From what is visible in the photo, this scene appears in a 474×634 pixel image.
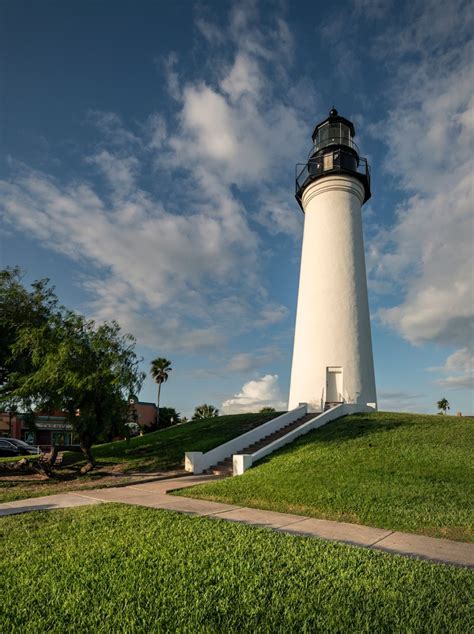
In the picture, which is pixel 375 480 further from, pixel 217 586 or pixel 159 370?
pixel 159 370

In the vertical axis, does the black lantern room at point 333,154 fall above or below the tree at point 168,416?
above

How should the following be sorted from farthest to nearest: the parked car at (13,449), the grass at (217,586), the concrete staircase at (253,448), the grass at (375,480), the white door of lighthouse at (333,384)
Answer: the parked car at (13,449) → the white door of lighthouse at (333,384) → the concrete staircase at (253,448) → the grass at (375,480) → the grass at (217,586)

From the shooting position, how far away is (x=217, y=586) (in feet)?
14.8

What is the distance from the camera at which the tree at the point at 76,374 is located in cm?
1436

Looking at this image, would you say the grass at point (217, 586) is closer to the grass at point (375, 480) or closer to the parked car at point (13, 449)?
the grass at point (375, 480)

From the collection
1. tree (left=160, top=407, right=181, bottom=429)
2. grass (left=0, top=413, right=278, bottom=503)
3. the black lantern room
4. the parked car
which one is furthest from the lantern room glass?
tree (left=160, top=407, right=181, bottom=429)

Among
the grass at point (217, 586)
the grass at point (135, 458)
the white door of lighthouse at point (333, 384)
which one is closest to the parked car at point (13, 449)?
the grass at point (135, 458)

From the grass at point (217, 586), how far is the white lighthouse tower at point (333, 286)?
51.3 ft

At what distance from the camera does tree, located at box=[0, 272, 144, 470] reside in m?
14.4

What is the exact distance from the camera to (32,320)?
646 inches

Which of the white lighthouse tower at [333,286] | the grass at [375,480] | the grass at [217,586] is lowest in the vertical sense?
the grass at [217,586]

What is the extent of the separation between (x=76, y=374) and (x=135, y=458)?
257 inches

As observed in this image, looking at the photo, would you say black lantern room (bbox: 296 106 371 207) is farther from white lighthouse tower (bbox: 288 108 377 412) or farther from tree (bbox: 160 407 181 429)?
tree (bbox: 160 407 181 429)

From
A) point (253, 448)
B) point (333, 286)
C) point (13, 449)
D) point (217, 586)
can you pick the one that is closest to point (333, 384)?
point (333, 286)
